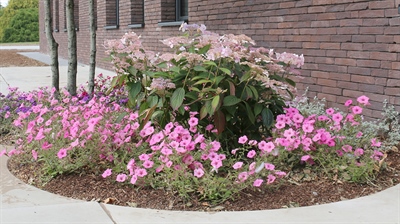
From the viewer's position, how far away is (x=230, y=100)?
4.05m

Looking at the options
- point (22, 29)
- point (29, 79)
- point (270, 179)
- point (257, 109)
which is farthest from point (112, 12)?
point (22, 29)

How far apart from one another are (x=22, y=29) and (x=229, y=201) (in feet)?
157

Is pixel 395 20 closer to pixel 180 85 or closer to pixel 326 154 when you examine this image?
pixel 326 154

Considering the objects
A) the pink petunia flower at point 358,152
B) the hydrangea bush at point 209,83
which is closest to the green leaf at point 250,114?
the hydrangea bush at point 209,83

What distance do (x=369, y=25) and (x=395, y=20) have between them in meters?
0.38

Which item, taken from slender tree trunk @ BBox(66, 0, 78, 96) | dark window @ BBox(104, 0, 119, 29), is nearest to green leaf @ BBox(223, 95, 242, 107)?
slender tree trunk @ BBox(66, 0, 78, 96)

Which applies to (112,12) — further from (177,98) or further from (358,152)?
(358,152)

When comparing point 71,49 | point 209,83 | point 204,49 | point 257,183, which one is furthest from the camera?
point 71,49

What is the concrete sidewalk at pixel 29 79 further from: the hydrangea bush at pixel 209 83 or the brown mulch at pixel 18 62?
the hydrangea bush at pixel 209 83

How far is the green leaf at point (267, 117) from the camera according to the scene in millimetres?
4137

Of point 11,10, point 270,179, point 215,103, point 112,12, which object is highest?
point 11,10

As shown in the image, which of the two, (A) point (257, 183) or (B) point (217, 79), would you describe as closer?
(A) point (257, 183)

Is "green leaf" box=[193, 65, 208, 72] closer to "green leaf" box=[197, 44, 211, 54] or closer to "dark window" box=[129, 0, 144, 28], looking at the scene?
"green leaf" box=[197, 44, 211, 54]

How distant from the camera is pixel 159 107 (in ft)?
14.0
